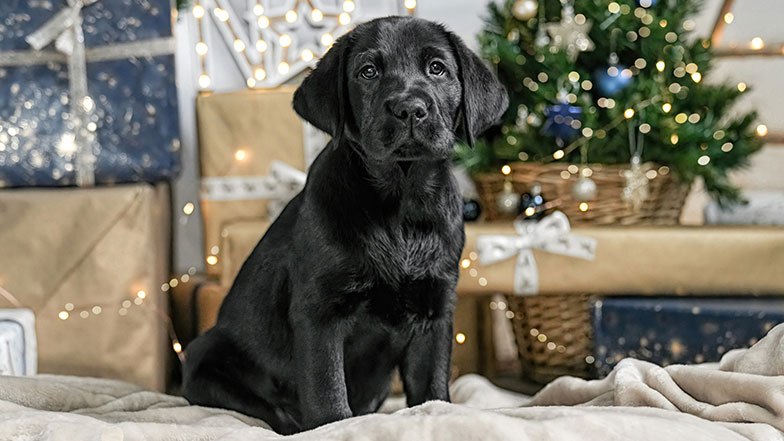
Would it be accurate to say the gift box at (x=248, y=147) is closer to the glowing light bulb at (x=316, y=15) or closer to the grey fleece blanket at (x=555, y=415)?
the glowing light bulb at (x=316, y=15)

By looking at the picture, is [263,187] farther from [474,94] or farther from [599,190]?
[474,94]

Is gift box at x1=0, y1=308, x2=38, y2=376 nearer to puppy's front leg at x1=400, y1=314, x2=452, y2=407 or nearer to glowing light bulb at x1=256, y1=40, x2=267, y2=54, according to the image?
puppy's front leg at x1=400, y1=314, x2=452, y2=407

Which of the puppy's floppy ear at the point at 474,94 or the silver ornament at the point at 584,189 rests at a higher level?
the puppy's floppy ear at the point at 474,94

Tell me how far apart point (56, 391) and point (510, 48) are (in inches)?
58.5

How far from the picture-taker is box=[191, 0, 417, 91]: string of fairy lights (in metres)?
2.63

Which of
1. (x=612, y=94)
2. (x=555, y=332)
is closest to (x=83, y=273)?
(x=555, y=332)

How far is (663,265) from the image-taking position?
6.52 feet

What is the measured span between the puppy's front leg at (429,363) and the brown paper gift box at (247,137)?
96 cm

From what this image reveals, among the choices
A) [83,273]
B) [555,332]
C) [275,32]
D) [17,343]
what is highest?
[275,32]

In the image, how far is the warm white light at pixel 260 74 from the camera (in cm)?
265

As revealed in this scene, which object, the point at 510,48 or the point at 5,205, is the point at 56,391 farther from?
the point at 510,48

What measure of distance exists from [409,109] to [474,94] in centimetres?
19

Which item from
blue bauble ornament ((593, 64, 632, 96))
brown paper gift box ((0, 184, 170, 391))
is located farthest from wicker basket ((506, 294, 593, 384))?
brown paper gift box ((0, 184, 170, 391))

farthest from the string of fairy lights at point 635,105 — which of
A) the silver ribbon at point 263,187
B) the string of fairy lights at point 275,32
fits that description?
the string of fairy lights at point 275,32
